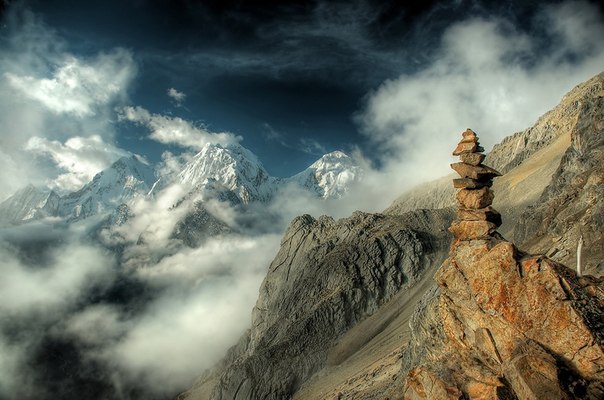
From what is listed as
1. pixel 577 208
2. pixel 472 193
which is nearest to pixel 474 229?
pixel 472 193

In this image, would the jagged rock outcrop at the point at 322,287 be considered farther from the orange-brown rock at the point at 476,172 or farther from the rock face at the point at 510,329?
the orange-brown rock at the point at 476,172

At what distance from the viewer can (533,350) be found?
798 inches

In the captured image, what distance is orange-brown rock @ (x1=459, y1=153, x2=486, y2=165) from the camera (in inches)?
1175

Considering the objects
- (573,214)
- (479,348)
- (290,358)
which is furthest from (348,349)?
(479,348)

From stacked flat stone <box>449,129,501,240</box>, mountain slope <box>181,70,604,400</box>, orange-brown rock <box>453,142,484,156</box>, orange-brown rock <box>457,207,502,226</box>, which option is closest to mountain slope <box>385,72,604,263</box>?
mountain slope <box>181,70,604,400</box>

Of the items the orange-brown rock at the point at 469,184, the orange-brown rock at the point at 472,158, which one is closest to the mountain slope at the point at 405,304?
the orange-brown rock at the point at 469,184

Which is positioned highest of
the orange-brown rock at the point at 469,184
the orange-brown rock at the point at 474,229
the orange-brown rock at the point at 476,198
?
the orange-brown rock at the point at 469,184

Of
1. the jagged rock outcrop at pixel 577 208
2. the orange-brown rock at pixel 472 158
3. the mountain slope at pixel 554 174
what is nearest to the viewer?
the orange-brown rock at pixel 472 158

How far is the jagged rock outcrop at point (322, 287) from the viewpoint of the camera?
10588cm

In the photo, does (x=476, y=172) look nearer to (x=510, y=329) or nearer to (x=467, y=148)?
(x=467, y=148)

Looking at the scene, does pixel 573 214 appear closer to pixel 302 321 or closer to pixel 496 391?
pixel 496 391

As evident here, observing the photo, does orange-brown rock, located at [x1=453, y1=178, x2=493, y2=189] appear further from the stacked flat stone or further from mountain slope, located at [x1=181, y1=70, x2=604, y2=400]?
mountain slope, located at [x1=181, y1=70, x2=604, y2=400]

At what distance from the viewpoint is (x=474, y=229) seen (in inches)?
1123

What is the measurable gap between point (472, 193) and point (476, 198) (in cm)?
47
